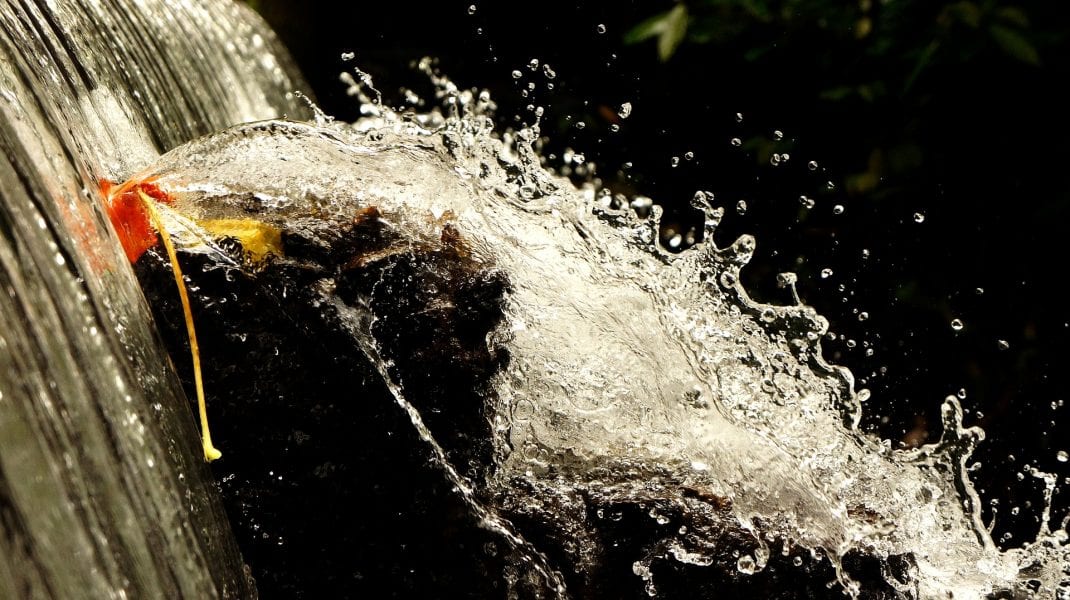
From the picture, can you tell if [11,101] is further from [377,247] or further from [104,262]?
[377,247]

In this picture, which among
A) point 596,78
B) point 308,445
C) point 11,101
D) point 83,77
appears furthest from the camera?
point 596,78

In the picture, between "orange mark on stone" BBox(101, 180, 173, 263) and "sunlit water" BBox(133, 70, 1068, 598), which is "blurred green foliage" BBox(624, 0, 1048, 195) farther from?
"orange mark on stone" BBox(101, 180, 173, 263)

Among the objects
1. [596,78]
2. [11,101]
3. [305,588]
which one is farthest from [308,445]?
[596,78]

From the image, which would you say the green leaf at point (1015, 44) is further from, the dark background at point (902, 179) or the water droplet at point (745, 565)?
the water droplet at point (745, 565)

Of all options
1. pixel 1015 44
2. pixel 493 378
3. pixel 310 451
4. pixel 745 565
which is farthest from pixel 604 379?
pixel 1015 44

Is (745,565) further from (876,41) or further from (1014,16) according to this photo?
(876,41)

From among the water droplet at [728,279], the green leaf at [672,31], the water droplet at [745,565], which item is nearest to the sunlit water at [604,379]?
the water droplet at [745,565]
